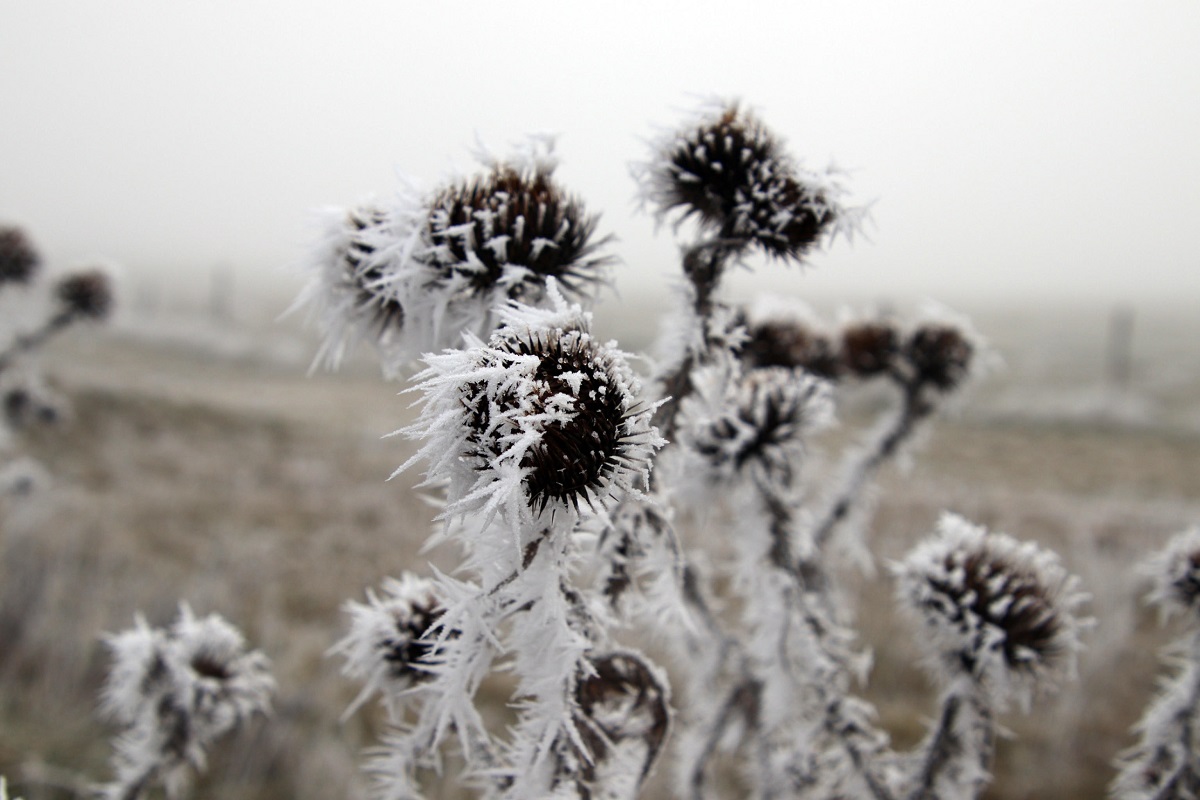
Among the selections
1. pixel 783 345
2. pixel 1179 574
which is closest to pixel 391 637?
pixel 783 345

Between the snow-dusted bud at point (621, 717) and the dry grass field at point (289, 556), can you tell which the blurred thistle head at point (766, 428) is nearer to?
the snow-dusted bud at point (621, 717)

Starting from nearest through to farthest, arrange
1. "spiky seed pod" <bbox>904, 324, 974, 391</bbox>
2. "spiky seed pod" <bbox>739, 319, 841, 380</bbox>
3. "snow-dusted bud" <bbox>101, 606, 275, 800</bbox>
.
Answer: "snow-dusted bud" <bbox>101, 606, 275, 800</bbox> → "spiky seed pod" <bbox>739, 319, 841, 380</bbox> → "spiky seed pod" <bbox>904, 324, 974, 391</bbox>

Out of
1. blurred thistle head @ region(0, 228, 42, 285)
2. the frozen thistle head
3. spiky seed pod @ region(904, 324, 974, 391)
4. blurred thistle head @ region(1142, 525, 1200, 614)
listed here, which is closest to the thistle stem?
blurred thistle head @ region(0, 228, 42, 285)

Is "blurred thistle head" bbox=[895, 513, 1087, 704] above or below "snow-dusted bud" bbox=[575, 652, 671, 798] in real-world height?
above

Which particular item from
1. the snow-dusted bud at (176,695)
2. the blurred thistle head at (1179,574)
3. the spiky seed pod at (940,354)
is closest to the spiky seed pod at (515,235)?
the snow-dusted bud at (176,695)

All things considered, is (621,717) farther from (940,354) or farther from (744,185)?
(940,354)

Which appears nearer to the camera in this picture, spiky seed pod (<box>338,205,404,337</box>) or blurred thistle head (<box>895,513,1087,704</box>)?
spiky seed pod (<box>338,205,404,337</box>)

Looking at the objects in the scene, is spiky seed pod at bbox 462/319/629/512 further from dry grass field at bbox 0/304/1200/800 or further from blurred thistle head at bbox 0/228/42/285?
blurred thistle head at bbox 0/228/42/285
